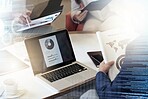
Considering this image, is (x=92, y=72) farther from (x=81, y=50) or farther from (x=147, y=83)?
(x=147, y=83)

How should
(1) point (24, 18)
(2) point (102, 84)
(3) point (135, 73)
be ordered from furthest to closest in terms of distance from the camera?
(1) point (24, 18) → (2) point (102, 84) → (3) point (135, 73)

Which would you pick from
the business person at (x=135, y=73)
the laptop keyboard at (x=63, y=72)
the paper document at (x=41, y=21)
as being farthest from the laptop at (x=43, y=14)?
the business person at (x=135, y=73)

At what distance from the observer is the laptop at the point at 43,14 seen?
0.85 metres

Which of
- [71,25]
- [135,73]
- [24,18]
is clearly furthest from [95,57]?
[135,73]

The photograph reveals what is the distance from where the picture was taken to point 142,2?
591mm

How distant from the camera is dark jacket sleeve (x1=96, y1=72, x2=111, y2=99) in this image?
67 centimetres

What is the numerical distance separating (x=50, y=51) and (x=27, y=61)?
0.08m

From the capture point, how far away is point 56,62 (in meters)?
0.90

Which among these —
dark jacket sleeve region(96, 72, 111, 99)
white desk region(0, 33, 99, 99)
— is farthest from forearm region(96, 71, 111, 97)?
white desk region(0, 33, 99, 99)

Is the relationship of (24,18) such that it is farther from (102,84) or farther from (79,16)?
(102,84)

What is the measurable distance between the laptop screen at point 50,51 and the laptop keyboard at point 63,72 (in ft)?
0.06

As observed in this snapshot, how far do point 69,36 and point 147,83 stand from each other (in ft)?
1.32

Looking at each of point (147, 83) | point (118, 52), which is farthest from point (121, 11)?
point (147, 83)

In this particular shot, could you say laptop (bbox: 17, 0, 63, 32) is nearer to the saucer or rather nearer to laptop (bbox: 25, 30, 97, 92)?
laptop (bbox: 25, 30, 97, 92)
